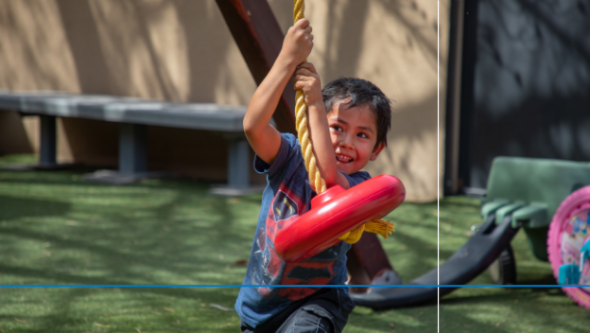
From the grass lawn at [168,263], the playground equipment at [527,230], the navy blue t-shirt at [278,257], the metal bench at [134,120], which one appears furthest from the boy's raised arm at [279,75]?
the metal bench at [134,120]

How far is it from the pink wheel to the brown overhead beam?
1218 mm

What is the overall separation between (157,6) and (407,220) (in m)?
3.35

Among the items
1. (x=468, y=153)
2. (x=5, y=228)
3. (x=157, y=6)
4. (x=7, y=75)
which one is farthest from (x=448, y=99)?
(x=7, y=75)

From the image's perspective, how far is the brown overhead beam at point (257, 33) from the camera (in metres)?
1.92

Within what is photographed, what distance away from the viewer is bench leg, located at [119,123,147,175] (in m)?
5.34

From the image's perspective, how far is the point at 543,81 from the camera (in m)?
4.49

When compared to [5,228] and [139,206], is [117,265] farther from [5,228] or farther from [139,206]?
[139,206]

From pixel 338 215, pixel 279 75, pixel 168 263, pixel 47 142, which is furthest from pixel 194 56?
pixel 338 215

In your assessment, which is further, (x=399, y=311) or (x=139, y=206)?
(x=139, y=206)

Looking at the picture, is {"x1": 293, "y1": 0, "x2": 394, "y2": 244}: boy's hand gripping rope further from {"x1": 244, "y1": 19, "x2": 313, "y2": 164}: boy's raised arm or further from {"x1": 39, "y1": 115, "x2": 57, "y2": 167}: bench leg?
{"x1": 39, "y1": 115, "x2": 57, "y2": 167}: bench leg

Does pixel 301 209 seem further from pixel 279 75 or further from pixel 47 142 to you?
pixel 47 142

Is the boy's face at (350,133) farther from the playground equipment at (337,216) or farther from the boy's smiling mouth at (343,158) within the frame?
the playground equipment at (337,216)

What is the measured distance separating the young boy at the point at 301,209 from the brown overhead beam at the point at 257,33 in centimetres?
72

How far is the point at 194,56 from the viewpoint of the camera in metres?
5.58
